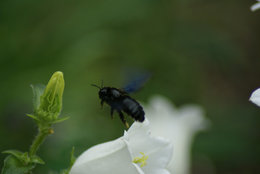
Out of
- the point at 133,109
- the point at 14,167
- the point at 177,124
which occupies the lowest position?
the point at 14,167

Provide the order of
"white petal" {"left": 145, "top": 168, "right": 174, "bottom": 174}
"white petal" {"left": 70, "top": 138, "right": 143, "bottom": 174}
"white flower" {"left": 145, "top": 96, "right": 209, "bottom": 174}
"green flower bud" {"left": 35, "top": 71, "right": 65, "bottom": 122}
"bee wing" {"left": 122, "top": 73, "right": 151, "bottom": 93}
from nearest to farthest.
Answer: "white petal" {"left": 70, "top": 138, "right": 143, "bottom": 174}, "green flower bud" {"left": 35, "top": 71, "right": 65, "bottom": 122}, "white petal" {"left": 145, "top": 168, "right": 174, "bottom": 174}, "bee wing" {"left": 122, "top": 73, "right": 151, "bottom": 93}, "white flower" {"left": 145, "top": 96, "right": 209, "bottom": 174}

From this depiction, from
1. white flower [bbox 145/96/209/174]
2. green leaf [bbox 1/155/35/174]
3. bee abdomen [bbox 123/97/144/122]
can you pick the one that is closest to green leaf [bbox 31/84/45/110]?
green leaf [bbox 1/155/35/174]

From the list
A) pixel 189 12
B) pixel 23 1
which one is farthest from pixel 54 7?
pixel 189 12

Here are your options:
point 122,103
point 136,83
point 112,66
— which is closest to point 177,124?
point 112,66

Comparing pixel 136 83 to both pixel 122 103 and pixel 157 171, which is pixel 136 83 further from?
pixel 157 171

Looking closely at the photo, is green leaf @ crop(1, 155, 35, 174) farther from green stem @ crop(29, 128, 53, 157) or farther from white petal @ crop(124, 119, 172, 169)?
white petal @ crop(124, 119, 172, 169)

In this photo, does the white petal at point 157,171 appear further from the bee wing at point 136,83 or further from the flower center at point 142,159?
the bee wing at point 136,83

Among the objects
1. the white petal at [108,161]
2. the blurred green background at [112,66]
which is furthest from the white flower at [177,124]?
the white petal at [108,161]

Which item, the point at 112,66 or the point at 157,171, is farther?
the point at 112,66
